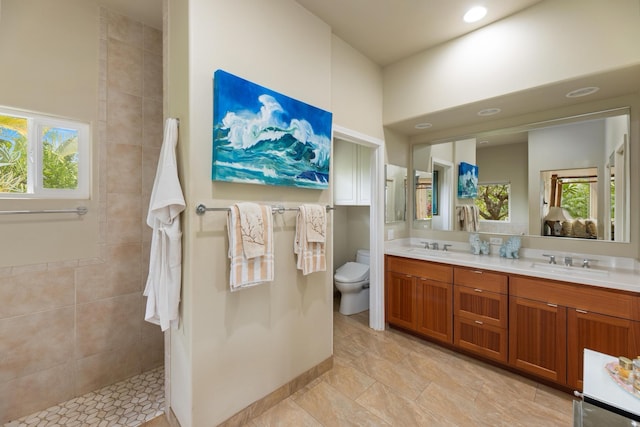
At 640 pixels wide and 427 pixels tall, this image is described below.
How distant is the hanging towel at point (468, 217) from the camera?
288 cm

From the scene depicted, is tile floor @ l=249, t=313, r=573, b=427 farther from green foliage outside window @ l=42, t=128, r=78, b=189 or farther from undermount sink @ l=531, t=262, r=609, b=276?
green foliage outside window @ l=42, t=128, r=78, b=189

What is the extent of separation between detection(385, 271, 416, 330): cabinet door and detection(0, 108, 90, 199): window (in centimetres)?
283

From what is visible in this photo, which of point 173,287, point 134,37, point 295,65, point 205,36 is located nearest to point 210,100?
point 205,36

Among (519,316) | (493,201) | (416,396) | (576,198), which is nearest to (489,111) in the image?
(493,201)

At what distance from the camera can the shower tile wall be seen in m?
1.73

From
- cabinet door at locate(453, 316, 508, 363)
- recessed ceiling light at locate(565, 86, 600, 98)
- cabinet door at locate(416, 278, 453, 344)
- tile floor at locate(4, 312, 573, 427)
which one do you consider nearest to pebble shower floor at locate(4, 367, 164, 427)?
tile floor at locate(4, 312, 573, 427)

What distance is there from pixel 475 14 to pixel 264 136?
1916mm

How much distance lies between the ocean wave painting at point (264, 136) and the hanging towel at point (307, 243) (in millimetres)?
221

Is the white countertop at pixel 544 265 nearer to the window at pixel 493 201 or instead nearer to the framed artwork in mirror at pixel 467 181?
the window at pixel 493 201

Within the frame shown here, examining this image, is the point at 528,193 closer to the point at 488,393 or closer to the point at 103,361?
the point at 488,393

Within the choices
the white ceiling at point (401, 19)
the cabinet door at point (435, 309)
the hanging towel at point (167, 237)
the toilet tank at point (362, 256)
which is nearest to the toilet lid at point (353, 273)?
the toilet tank at point (362, 256)

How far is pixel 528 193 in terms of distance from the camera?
101 inches

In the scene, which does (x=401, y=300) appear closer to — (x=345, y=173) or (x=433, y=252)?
(x=433, y=252)

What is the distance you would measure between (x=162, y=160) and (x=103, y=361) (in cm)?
170
